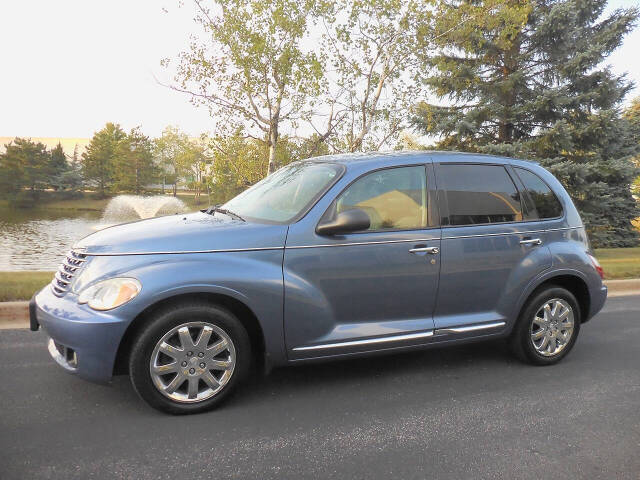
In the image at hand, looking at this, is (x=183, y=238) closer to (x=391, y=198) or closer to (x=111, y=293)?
(x=111, y=293)

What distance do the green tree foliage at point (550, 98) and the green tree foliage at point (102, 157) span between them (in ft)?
221

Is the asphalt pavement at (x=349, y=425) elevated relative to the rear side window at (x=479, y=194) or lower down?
lower down

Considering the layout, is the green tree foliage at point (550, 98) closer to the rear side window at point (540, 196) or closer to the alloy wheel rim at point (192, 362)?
the rear side window at point (540, 196)

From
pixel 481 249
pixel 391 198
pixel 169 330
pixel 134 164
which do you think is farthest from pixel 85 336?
pixel 134 164

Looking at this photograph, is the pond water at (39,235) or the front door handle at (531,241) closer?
the front door handle at (531,241)

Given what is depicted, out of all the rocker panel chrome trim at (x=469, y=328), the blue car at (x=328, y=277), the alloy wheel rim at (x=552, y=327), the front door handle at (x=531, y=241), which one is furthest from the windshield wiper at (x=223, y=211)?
the alloy wheel rim at (x=552, y=327)

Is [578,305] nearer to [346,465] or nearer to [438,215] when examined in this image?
[438,215]

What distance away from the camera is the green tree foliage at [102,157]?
75.9 m

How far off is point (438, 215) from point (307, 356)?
1.52 m

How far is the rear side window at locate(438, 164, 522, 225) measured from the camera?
424cm

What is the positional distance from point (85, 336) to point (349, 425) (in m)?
1.75

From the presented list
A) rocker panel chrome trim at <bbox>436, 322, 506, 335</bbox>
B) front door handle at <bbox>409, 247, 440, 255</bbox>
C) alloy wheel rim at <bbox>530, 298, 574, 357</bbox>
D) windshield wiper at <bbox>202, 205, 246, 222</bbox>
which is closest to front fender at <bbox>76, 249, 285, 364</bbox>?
windshield wiper at <bbox>202, 205, 246, 222</bbox>

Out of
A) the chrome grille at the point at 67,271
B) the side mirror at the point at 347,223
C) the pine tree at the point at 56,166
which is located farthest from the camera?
the pine tree at the point at 56,166

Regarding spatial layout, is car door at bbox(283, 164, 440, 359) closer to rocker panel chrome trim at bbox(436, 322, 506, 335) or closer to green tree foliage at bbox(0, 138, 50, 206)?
rocker panel chrome trim at bbox(436, 322, 506, 335)
